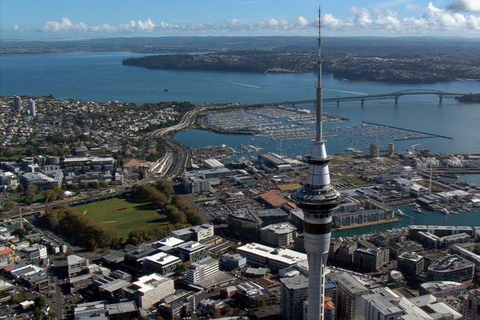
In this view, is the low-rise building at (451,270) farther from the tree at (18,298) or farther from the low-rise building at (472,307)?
the tree at (18,298)

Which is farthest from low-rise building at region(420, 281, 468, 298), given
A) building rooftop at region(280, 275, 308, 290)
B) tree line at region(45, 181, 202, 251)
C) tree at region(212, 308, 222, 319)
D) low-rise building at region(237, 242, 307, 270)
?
tree line at region(45, 181, 202, 251)

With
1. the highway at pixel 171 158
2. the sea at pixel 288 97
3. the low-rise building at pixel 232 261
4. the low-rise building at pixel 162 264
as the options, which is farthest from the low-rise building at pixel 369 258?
the highway at pixel 171 158

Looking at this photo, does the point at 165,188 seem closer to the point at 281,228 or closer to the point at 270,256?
the point at 281,228

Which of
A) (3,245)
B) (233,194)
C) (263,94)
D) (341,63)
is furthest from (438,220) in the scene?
(341,63)

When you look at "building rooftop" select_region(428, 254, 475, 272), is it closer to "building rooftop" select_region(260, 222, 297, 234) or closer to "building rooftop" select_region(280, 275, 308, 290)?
"building rooftop" select_region(280, 275, 308, 290)

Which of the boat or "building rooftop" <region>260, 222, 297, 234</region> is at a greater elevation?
"building rooftop" <region>260, 222, 297, 234</region>

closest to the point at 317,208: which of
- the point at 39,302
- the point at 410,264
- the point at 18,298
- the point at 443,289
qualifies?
the point at 443,289

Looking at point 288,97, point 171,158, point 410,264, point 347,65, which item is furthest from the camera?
point 347,65
